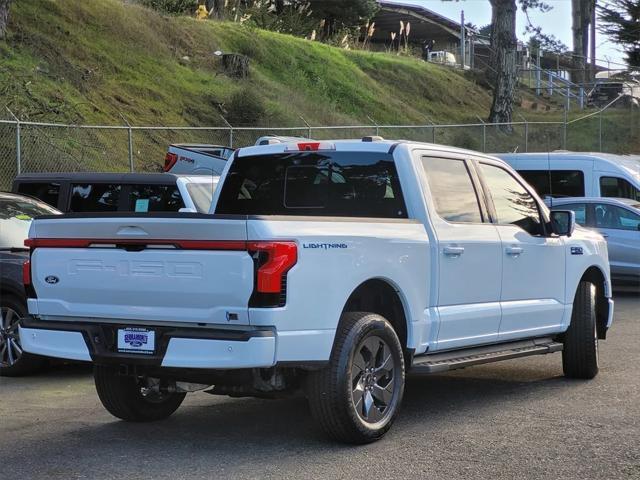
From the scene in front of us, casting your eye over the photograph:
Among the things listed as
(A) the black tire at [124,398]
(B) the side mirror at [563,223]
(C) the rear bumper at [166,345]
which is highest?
(B) the side mirror at [563,223]

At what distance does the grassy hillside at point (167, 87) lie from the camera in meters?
21.2

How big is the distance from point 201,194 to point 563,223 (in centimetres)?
416

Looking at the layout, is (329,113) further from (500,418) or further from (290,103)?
(500,418)

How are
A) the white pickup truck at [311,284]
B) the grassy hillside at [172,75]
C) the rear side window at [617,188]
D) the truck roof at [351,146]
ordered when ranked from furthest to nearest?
the grassy hillside at [172,75] → the rear side window at [617,188] → the truck roof at [351,146] → the white pickup truck at [311,284]

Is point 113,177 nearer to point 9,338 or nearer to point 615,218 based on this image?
point 9,338

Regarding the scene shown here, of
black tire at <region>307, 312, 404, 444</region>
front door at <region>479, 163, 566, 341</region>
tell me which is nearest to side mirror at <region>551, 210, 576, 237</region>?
front door at <region>479, 163, 566, 341</region>

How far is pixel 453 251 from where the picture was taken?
7047 mm

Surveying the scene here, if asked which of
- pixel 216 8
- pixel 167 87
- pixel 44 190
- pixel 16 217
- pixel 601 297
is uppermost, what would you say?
pixel 216 8

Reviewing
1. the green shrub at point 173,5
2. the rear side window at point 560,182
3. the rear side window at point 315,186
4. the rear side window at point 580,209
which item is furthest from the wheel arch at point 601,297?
the green shrub at point 173,5

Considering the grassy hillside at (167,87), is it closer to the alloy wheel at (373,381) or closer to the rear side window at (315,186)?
the rear side window at (315,186)

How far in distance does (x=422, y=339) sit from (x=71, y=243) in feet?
8.18

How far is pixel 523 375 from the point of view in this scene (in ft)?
29.8

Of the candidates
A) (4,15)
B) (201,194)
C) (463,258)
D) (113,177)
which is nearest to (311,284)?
(463,258)

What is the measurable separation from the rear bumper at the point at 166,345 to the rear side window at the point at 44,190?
5563 mm
